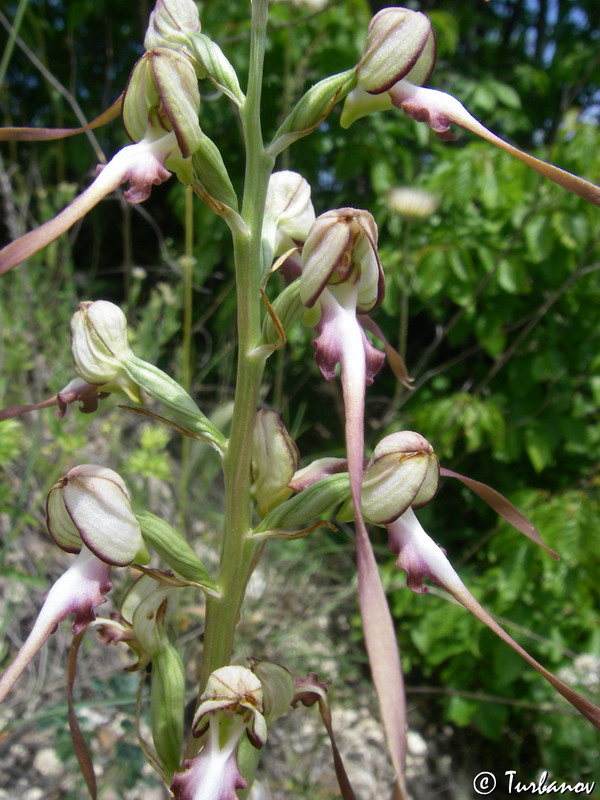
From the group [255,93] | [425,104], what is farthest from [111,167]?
[425,104]

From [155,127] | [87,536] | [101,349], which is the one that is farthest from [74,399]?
[155,127]

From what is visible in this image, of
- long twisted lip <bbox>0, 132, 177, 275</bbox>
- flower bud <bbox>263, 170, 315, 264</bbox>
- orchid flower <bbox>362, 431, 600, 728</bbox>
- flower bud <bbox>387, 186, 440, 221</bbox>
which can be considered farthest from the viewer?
flower bud <bbox>387, 186, 440, 221</bbox>

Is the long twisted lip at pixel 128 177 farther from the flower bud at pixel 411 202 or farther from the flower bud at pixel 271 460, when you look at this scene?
the flower bud at pixel 411 202

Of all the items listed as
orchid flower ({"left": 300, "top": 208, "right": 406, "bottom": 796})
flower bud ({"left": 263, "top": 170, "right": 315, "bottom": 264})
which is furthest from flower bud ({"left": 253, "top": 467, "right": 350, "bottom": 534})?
flower bud ({"left": 263, "top": 170, "right": 315, "bottom": 264})

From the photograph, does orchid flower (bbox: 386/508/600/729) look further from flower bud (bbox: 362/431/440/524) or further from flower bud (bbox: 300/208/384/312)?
flower bud (bbox: 300/208/384/312)

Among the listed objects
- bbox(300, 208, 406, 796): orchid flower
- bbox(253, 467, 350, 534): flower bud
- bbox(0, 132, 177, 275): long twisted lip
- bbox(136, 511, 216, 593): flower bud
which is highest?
bbox(0, 132, 177, 275): long twisted lip

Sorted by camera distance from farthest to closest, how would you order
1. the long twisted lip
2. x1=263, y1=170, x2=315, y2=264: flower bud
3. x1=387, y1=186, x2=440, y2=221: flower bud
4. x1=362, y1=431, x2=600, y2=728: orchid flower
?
1. x1=387, y1=186, x2=440, y2=221: flower bud
2. x1=263, y1=170, x2=315, y2=264: flower bud
3. x1=362, y1=431, x2=600, y2=728: orchid flower
4. the long twisted lip

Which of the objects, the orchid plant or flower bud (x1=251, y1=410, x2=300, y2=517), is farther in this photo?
flower bud (x1=251, y1=410, x2=300, y2=517)
